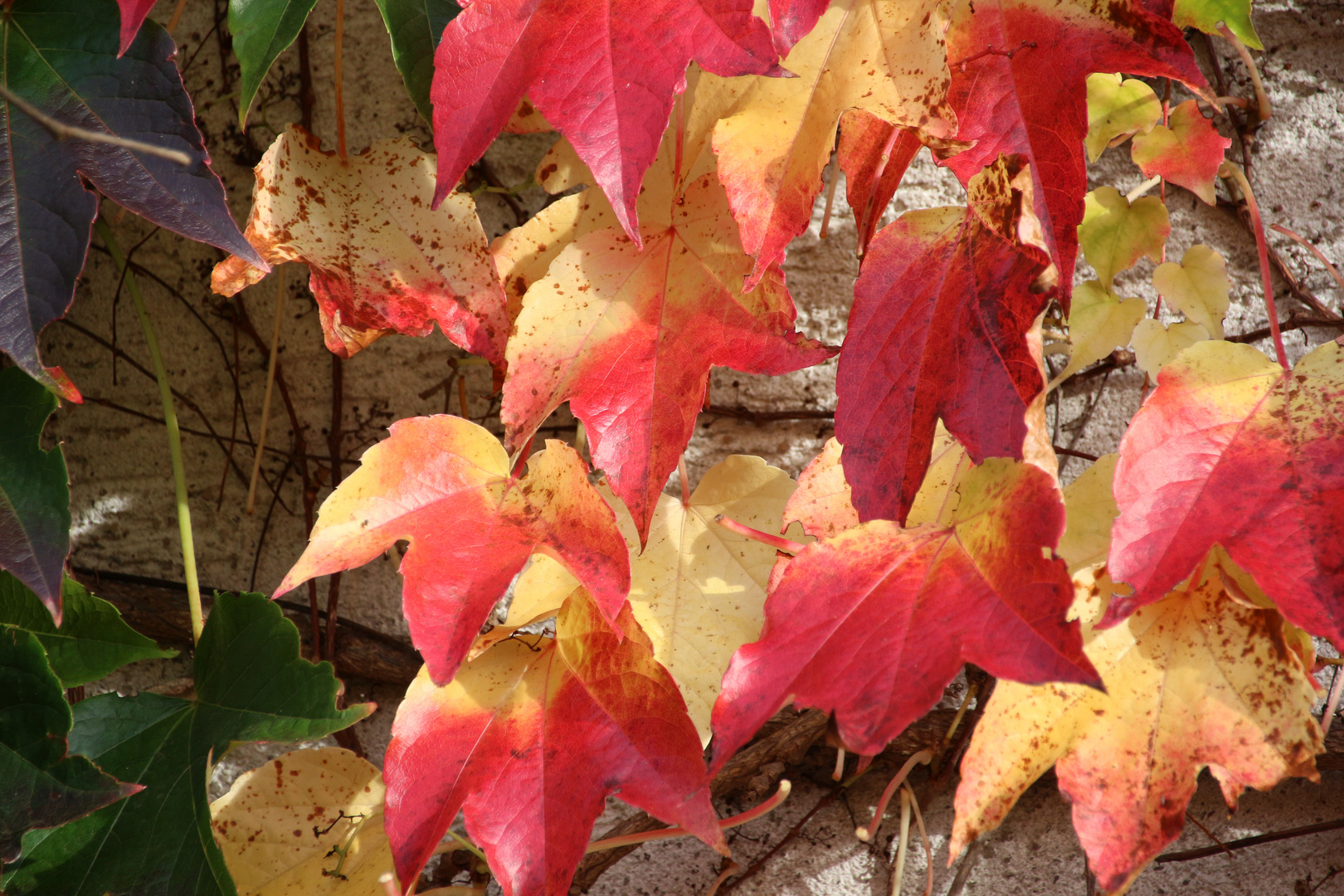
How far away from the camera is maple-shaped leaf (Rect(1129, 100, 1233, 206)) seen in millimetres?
A: 676

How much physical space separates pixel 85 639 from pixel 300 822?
23cm

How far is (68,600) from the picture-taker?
63 centimetres

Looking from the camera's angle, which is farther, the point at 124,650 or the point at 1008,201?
the point at 124,650

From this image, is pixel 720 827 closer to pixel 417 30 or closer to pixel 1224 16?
pixel 417 30

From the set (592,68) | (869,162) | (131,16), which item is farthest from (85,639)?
(869,162)

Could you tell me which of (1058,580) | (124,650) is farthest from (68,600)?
(1058,580)

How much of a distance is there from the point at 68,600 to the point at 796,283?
0.71 m

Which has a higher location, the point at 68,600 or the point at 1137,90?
the point at 1137,90

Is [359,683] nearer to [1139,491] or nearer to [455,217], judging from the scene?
[455,217]

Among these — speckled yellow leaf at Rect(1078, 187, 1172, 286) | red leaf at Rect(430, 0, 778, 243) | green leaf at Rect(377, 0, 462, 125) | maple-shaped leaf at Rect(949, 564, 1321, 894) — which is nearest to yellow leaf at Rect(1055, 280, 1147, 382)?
speckled yellow leaf at Rect(1078, 187, 1172, 286)

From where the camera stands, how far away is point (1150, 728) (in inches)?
21.1

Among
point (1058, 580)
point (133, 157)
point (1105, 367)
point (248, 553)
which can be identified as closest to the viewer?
point (1058, 580)

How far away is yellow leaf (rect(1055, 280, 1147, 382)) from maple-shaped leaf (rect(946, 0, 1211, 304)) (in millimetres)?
254

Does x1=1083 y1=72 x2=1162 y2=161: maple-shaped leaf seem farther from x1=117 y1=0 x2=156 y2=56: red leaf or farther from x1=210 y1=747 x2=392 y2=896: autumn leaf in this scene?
x1=210 y1=747 x2=392 y2=896: autumn leaf
